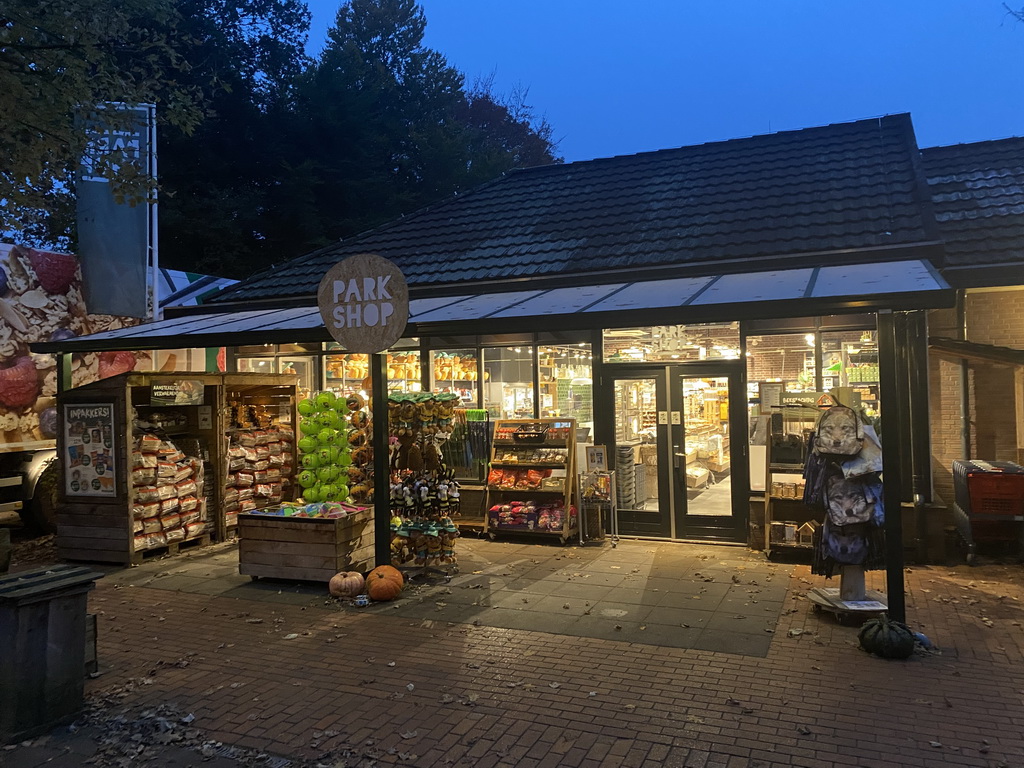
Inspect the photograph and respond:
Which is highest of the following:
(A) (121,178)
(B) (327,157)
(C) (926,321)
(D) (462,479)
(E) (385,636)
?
(B) (327,157)

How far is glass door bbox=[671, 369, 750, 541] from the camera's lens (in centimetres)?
939

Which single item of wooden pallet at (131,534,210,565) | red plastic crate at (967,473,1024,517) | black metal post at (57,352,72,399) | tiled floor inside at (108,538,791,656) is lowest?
tiled floor inside at (108,538,791,656)

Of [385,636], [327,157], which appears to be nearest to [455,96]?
[327,157]

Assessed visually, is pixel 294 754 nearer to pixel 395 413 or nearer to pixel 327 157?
pixel 395 413

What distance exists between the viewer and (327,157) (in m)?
21.0

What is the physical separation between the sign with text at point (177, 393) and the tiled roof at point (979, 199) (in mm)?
9490

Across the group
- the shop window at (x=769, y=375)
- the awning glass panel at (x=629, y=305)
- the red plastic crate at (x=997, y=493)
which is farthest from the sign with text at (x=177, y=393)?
the red plastic crate at (x=997, y=493)

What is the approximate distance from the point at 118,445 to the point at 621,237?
6966 millimetres

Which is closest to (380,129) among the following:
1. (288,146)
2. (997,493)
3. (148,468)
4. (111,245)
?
(288,146)

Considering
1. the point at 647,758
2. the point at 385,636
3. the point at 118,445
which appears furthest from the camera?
the point at 118,445

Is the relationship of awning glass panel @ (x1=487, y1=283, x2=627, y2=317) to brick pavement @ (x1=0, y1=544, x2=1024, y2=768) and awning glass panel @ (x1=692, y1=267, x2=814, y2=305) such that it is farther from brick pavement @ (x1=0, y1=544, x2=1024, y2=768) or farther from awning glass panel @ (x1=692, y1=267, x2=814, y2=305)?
brick pavement @ (x1=0, y1=544, x2=1024, y2=768)

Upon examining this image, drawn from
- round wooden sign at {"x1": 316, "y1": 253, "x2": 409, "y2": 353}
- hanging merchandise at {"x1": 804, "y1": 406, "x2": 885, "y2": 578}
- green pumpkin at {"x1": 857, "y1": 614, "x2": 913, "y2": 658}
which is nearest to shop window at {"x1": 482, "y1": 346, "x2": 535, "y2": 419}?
round wooden sign at {"x1": 316, "y1": 253, "x2": 409, "y2": 353}

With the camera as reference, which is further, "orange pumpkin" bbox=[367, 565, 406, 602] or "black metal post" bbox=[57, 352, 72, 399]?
"black metal post" bbox=[57, 352, 72, 399]

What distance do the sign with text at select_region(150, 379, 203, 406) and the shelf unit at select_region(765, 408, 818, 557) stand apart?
289 inches
